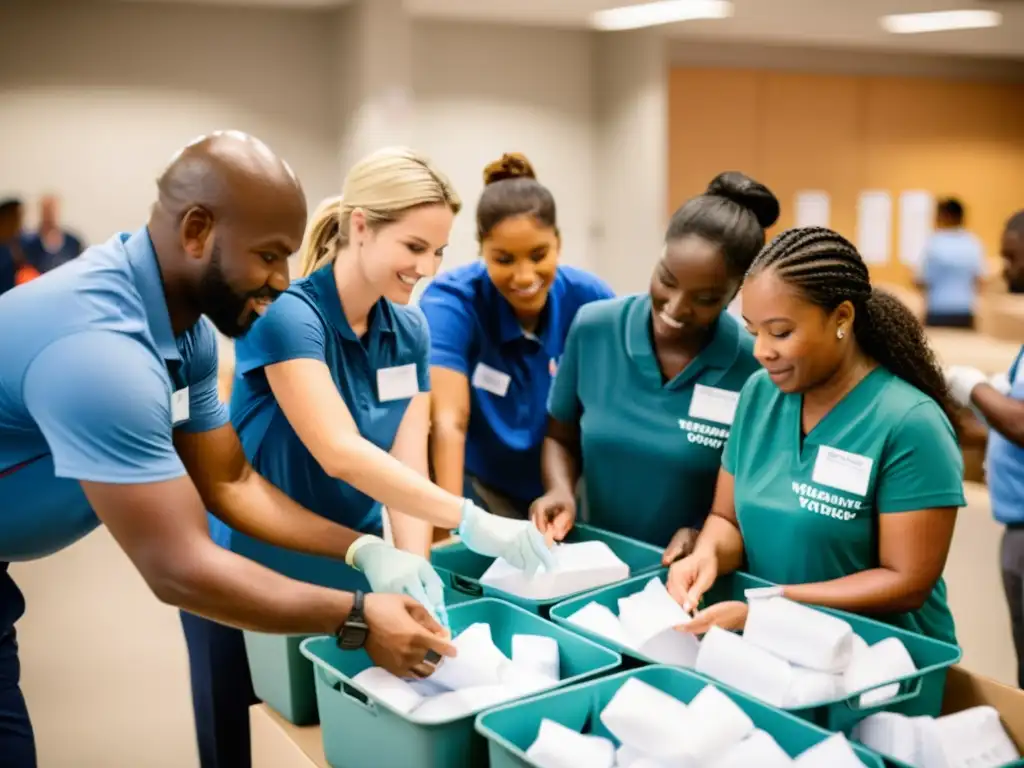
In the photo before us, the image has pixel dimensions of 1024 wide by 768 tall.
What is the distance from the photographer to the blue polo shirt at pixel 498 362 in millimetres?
2434

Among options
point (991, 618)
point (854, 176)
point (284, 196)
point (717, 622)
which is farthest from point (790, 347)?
point (854, 176)

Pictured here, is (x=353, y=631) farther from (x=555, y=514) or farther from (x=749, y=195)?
(x=749, y=195)

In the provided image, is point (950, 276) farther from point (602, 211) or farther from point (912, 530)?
point (912, 530)

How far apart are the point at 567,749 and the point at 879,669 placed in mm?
461

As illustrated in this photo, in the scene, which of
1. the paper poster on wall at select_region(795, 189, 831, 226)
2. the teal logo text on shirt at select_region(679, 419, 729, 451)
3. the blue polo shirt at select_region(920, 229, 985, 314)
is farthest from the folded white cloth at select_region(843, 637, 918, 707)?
the paper poster on wall at select_region(795, 189, 831, 226)

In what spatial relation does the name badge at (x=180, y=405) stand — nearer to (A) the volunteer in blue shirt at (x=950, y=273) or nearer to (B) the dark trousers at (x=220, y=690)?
(B) the dark trousers at (x=220, y=690)

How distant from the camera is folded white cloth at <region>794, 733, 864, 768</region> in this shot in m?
1.12

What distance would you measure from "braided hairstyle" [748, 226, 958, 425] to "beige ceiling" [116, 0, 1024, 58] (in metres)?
5.94

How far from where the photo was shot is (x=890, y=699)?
1.29m

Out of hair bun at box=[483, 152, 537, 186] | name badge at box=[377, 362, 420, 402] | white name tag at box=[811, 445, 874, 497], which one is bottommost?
white name tag at box=[811, 445, 874, 497]

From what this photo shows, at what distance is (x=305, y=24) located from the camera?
749 centimetres

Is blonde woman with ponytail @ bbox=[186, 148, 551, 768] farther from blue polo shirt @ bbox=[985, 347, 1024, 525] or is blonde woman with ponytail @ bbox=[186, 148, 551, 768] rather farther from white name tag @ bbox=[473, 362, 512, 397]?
blue polo shirt @ bbox=[985, 347, 1024, 525]

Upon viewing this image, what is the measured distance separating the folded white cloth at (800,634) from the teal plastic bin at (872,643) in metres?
0.07

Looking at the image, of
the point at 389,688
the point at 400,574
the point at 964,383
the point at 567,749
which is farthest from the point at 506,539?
the point at 964,383
